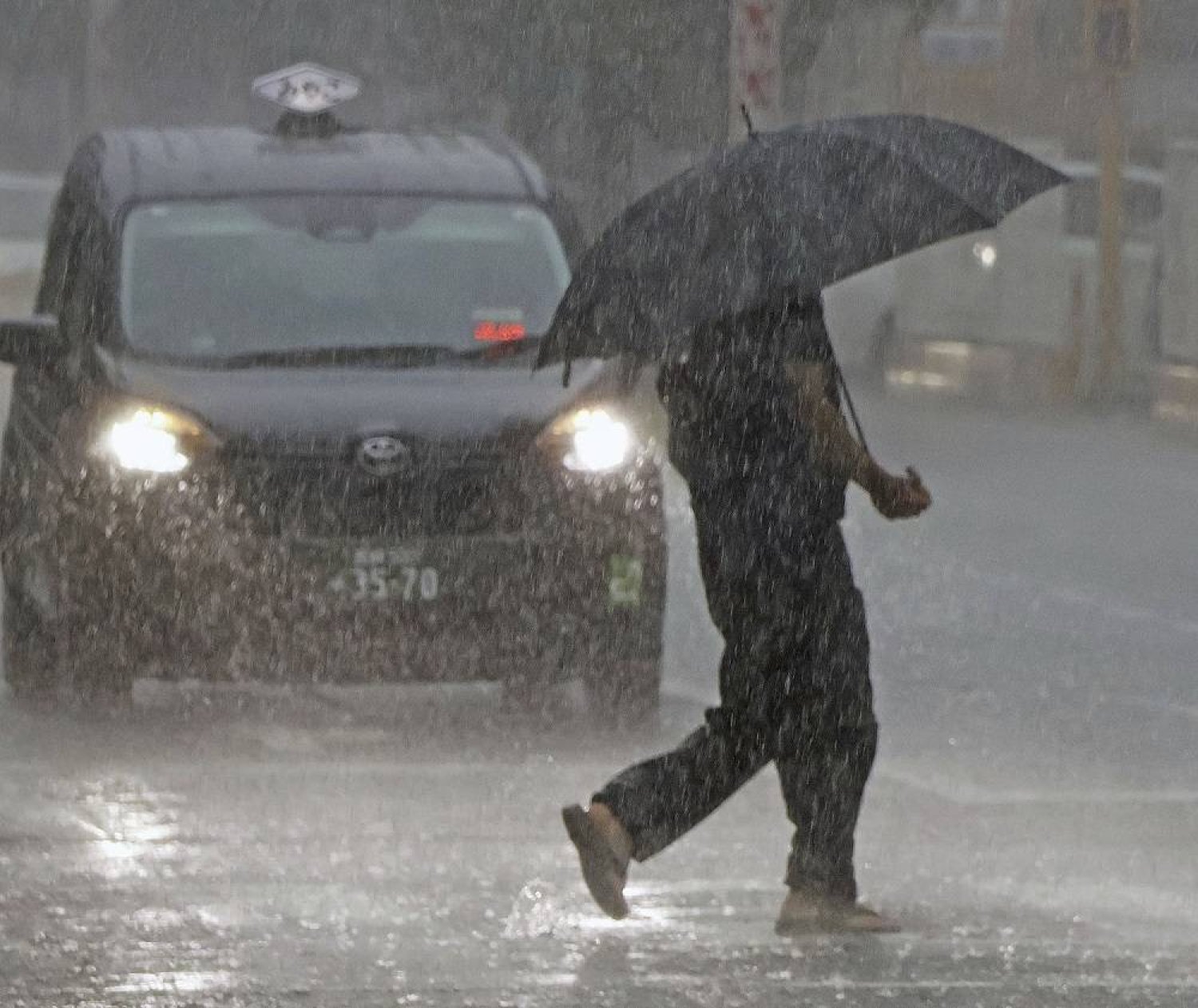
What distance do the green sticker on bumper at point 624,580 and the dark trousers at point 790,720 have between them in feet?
10.1

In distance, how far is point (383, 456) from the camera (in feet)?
32.3

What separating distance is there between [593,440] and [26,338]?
170 cm

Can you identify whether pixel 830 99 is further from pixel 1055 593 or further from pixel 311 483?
pixel 311 483

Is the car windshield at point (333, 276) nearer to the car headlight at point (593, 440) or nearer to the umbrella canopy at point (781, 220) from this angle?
the car headlight at point (593, 440)

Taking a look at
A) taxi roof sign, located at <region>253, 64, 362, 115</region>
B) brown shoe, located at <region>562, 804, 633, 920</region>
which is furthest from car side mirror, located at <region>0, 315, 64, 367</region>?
brown shoe, located at <region>562, 804, 633, 920</region>

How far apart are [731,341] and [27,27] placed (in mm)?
50163

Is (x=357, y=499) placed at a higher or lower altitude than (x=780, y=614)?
lower

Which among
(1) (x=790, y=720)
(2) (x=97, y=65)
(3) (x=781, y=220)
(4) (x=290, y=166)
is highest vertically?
(3) (x=781, y=220)

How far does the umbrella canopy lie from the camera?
6.81 meters

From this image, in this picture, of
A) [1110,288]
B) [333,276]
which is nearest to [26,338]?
[333,276]

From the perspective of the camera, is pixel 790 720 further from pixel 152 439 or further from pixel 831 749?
pixel 152 439

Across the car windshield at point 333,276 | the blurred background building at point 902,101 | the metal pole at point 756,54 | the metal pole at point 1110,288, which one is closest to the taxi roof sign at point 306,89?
the car windshield at point 333,276

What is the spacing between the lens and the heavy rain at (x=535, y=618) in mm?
6805

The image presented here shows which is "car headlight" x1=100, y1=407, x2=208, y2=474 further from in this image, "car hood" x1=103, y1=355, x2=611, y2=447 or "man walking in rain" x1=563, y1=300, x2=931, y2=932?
"man walking in rain" x1=563, y1=300, x2=931, y2=932
